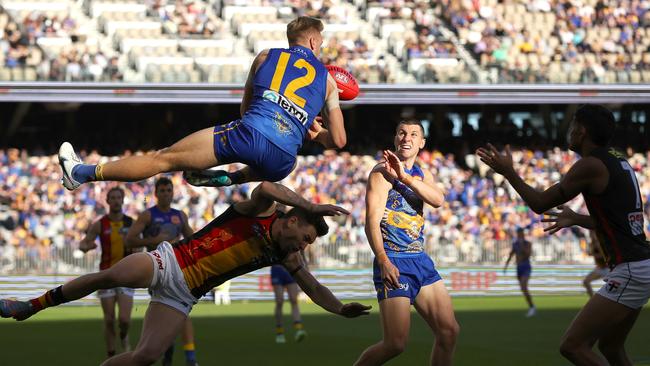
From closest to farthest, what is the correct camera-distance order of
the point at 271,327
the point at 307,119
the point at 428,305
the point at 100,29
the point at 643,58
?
the point at 307,119, the point at 428,305, the point at 271,327, the point at 100,29, the point at 643,58

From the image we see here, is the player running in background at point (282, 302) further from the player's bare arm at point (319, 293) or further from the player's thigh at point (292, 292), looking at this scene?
the player's bare arm at point (319, 293)

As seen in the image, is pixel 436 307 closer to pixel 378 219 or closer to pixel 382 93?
pixel 378 219

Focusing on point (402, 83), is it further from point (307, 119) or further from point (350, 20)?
point (307, 119)

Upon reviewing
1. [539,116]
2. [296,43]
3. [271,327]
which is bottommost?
[271,327]

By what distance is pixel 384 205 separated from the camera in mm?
9727

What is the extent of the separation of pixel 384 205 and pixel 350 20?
2910cm

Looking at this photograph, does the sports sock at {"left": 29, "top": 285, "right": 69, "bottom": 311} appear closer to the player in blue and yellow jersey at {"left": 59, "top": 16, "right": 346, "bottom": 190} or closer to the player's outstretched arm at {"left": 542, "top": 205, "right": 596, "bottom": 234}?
the player in blue and yellow jersey at {"left": 59, "top": 16, "right": 346, "bottom": 190}

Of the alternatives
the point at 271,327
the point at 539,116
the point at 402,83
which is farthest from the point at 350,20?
the point at 271,327

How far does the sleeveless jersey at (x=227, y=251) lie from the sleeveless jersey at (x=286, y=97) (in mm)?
688

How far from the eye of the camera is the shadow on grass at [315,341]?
15.4 metres

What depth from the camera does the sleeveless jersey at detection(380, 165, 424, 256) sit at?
9812 mm

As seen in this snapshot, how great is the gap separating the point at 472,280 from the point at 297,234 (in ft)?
77.7

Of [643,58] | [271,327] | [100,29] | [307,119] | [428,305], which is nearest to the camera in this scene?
[307,119]

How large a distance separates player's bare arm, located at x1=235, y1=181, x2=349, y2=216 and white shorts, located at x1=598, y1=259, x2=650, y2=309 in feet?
6.78
